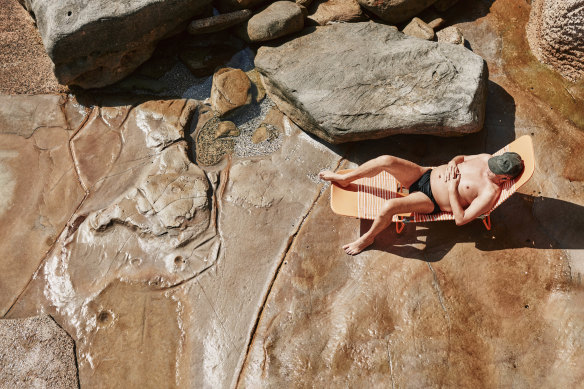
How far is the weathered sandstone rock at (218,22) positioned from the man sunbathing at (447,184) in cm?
232

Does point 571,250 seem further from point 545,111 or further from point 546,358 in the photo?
point 545,111

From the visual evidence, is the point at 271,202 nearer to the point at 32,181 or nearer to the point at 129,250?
the point at 129,250

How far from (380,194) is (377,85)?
1144 millimetres

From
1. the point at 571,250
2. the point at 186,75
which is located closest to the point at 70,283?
the point at 186,75

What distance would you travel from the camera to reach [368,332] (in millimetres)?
3742

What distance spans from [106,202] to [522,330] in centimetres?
400

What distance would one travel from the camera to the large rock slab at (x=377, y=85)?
4.36 metres

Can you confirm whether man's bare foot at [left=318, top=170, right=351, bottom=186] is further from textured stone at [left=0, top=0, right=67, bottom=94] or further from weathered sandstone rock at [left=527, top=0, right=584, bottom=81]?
textured stone at [left=0, top=0, right=67, bottom=94]

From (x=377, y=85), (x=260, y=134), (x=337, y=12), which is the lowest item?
(x=260, y=134)

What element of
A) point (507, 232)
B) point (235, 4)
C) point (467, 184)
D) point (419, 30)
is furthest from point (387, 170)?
point (235, 4)

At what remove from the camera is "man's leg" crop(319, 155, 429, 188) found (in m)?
4.09

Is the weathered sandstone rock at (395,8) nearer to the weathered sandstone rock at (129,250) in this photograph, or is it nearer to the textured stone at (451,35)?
the textured stone at (451,35)

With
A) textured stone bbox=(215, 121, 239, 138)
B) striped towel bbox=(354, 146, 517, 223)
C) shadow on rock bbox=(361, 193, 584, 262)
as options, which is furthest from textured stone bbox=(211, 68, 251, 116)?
shadow on rock bbox=(361, 193, 584, 262)

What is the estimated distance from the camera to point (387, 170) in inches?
163
